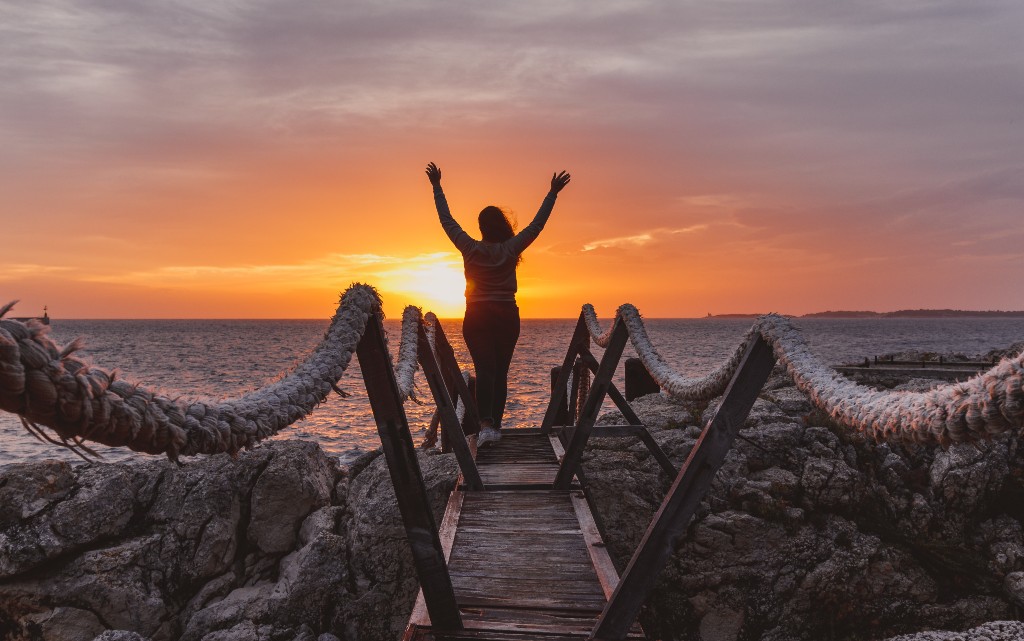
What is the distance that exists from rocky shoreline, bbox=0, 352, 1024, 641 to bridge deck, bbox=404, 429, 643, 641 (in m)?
1.42

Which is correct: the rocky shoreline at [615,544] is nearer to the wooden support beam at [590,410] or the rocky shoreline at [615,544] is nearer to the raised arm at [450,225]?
the wooden support beam at [590,410]

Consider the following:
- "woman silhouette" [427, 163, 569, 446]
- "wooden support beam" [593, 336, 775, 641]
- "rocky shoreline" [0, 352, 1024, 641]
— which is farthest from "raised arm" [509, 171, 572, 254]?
"wooden support beam" [593, 336, 775, 641]

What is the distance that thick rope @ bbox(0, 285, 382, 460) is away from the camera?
4.86 ft

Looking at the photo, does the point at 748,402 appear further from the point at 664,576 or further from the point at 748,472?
the point at 748,472

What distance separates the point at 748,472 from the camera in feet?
28.1

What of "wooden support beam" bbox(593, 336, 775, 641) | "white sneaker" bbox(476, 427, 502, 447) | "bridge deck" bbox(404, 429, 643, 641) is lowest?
"bridge deck" bbox(404, 429, 643, 641)

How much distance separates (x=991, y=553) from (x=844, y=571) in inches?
90.7

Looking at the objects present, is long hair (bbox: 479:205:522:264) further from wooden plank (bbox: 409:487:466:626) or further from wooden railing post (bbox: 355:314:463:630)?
wooden railing post (bbox: 355:314:463:630)

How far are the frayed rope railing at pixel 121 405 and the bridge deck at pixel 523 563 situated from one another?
7.77 ft

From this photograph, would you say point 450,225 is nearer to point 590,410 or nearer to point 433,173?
point 433,173

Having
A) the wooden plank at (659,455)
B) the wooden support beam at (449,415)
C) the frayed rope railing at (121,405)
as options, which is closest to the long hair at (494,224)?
the wooden support beam at (449,415)

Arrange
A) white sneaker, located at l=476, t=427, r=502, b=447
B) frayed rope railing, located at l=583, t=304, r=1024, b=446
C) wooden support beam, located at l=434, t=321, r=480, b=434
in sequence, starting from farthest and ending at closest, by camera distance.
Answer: white sneaker, located at l=476, t=427, r=502, b=447, wooden support beam, located at l=434, t=321, r=480, b=434, frayed rope railing, located at l=583, t=304, r=1024, b=446

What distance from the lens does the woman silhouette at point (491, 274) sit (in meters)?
7.65

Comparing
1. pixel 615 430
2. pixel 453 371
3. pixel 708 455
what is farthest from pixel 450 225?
pixel 708 455
